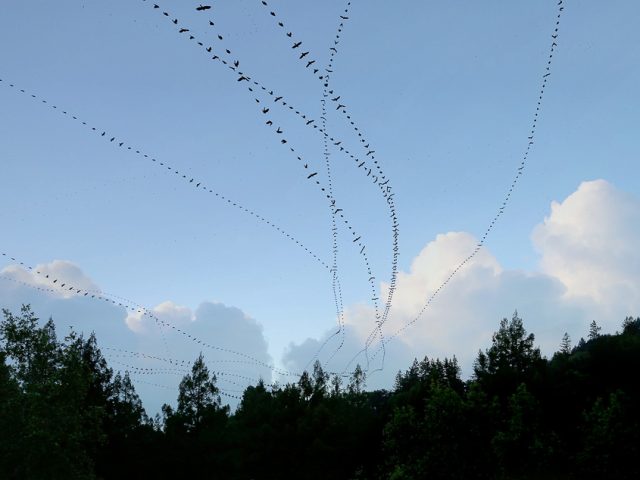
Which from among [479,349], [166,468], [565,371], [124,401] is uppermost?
[479,349]

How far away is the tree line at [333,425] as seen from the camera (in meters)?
50.3

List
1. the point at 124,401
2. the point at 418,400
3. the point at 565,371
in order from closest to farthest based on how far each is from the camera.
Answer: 1. the point at 565,371
2. the point at 418,400
3. the point at 124,401

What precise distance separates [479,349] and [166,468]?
46669 mm

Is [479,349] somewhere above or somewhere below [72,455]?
above

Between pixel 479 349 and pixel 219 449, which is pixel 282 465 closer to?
pixel 219 449

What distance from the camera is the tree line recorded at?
165ft

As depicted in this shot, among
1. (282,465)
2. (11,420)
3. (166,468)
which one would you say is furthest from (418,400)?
(11,420)

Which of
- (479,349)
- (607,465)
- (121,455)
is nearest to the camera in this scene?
(607,465)

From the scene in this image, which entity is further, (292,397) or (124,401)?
(292,397)

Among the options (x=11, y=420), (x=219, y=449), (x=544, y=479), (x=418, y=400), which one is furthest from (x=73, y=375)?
(x=544, y=479)

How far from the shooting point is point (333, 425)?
72.6 m

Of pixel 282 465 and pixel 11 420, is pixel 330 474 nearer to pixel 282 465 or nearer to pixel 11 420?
pixel 282 465

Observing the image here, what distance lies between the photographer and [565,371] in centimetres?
6216

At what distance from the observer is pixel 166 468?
75188mm
